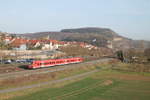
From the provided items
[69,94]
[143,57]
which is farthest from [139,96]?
[143,57]

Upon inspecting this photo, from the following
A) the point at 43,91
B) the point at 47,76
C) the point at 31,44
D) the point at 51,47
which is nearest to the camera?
the point at 43,91

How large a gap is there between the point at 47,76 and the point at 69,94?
11857mm

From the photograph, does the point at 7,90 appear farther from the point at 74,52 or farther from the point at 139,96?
the point at 74,52

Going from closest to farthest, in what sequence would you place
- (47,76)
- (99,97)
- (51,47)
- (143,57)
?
(99,97) → (47,76) → (143,57) → (51,47)

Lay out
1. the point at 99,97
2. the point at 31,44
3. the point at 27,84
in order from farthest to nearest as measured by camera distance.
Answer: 1. the point at 31,44
2. the point at 27,84
3. the point at 99,97

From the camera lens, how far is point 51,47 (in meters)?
116

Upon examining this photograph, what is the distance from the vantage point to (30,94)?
29.6m

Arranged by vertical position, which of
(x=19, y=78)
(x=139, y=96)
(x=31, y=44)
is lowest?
(x=139, y=96)

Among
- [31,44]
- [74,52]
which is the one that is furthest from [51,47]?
[74,52]

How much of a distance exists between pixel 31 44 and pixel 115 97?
81700 millimetres

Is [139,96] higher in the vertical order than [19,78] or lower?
lower

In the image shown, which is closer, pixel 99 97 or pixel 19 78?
pixel 99 97

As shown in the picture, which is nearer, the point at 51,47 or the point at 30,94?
the point at 30,94

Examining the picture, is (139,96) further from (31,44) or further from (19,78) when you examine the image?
(31,44)
